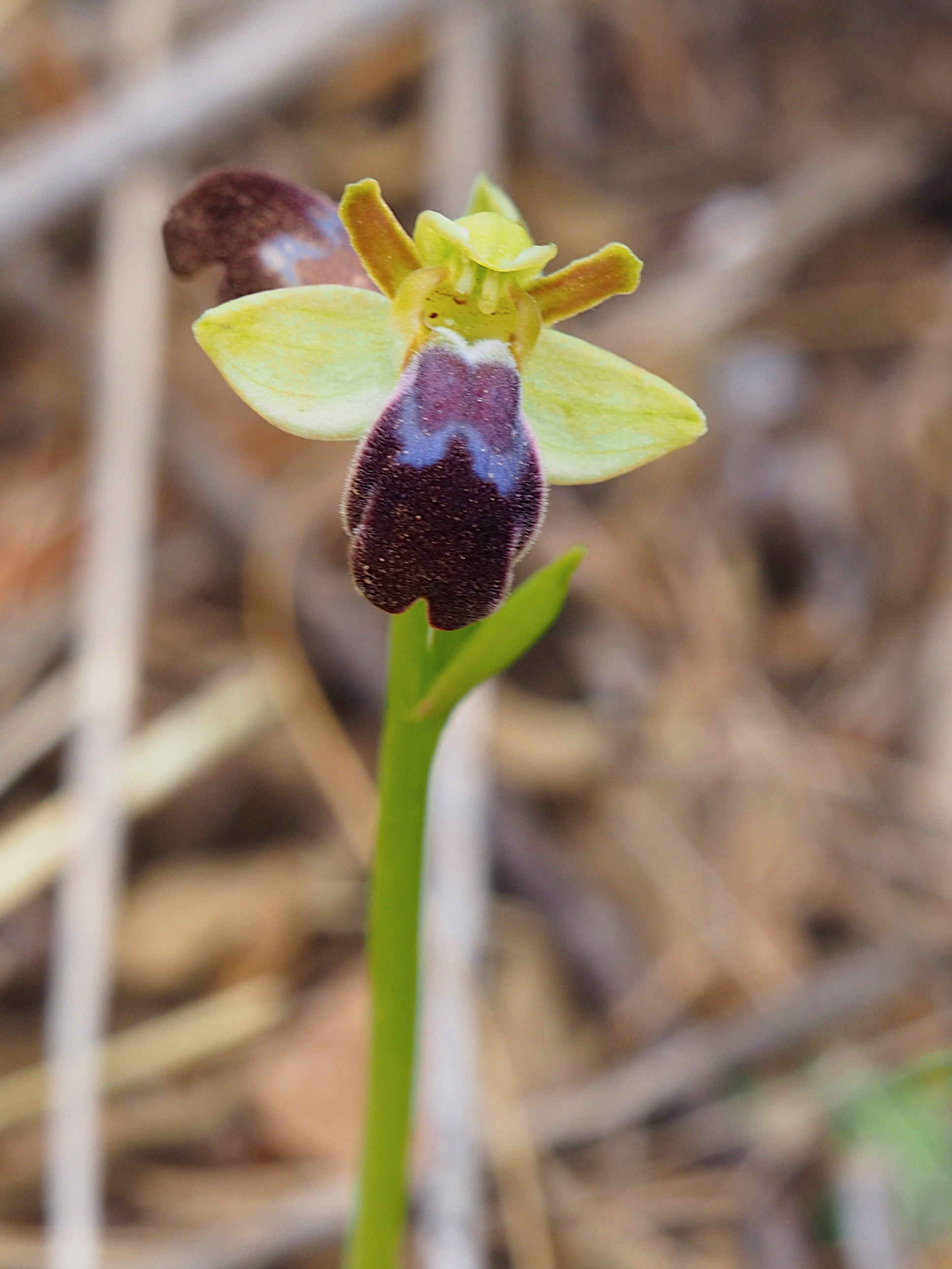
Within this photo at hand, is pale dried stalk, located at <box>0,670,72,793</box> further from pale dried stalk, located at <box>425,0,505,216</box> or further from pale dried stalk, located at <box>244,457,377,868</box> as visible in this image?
pale dried stalk, located at <box>425,0,505,216</box>

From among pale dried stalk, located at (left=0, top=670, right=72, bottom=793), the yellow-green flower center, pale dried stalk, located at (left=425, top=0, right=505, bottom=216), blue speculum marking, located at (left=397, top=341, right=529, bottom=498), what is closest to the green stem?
blue speculum marking, located at (left=397, top=341, right=529, bottom=498)

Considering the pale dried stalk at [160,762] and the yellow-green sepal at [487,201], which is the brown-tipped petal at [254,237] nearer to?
the yellow-green sepal at [487,201]

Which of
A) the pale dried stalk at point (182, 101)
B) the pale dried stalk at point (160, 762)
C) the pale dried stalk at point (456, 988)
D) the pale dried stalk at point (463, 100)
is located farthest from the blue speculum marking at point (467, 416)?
the pale dried stalk at point (463, 100)

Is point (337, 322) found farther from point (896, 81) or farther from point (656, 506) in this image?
point (896, 81)

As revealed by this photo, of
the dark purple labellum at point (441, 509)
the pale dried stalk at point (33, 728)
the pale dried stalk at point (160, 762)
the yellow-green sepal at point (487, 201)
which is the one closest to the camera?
the dark purple labellum at point (441, 509)

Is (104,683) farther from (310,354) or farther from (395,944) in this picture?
(310,354)

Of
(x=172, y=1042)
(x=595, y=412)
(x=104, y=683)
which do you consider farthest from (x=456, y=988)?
(x=595, y=412)
